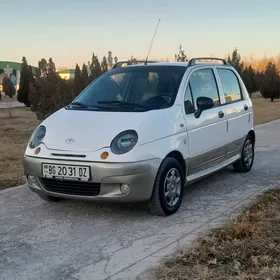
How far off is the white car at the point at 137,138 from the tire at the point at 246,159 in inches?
31.1

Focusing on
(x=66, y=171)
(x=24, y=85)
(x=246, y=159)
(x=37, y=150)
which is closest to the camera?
(x=66, y=171)

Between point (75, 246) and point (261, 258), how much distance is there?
1679mm

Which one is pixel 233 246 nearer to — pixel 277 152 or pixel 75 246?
pixel 75 246

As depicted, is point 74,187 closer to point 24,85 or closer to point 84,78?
point 84,78

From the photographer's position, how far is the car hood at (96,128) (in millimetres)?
4719

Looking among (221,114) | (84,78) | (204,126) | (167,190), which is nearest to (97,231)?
(167,190)

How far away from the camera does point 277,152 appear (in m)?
9.20

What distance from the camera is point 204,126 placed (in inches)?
228

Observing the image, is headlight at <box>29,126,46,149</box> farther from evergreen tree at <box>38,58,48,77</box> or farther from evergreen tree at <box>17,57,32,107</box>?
evergreen tree at <box>17,57,32,107</box>

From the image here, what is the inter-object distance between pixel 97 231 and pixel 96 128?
1.09 metres

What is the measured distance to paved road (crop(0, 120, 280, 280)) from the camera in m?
3.75

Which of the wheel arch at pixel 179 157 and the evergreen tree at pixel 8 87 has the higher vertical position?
the evergreen tree at pixel 8 87

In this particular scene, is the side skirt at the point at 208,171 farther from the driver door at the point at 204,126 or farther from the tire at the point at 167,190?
the tire at the point at 167,190

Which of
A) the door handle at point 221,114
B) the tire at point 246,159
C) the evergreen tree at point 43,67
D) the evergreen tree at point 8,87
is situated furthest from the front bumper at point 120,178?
the evergreen tree at point 8,87
